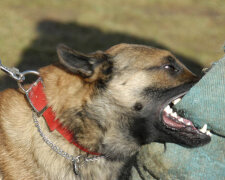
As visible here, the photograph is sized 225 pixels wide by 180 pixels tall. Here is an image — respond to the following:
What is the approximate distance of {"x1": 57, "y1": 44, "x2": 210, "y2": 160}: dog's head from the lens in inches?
105

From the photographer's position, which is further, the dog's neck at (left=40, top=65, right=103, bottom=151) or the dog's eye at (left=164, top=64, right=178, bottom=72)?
the dog's eye at (left=164, top=64, right=178, bottom=72)

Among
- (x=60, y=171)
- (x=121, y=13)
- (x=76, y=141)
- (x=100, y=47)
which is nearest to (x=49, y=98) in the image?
(x=76, y=141)

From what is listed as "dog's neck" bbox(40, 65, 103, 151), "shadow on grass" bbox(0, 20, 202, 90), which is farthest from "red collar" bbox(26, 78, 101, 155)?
"shadow on grass" bbox(0, 20, 202, 90)

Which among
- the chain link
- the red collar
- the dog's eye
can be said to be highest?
the dog's eye

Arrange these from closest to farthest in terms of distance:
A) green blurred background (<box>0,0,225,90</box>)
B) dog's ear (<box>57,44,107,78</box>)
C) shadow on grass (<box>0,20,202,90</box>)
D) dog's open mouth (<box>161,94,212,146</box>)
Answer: dog's ear (<box>57,44,107,78</box>) < dog's open mouth (<box>161,94,212,146</box>) < shadow on grass (<box>0,20,202,90</box>) < green blurred background (<box>0,0,225,90</box>)

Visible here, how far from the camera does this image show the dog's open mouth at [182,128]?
2625mm

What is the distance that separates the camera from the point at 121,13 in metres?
9.35

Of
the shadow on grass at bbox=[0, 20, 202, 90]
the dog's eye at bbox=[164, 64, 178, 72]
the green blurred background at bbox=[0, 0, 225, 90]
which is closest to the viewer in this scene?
the dog's eye at bbox=[164, 64, 178, 72]

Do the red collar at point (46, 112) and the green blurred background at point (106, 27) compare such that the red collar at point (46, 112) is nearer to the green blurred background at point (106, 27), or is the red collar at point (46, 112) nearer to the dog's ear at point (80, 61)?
the dog's ear at point (80, 61)

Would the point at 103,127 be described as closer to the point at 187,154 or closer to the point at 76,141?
the point at 76,141

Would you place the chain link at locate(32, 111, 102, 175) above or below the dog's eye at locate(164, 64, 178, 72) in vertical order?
below

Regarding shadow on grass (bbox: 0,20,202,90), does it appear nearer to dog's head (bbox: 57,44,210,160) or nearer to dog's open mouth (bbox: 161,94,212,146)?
dog's head (bbox: 57,44,210,160)

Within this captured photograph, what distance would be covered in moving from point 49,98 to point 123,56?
0.75 m

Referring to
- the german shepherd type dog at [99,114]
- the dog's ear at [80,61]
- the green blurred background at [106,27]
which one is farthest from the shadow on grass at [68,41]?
the dog's ear at [80,61]
